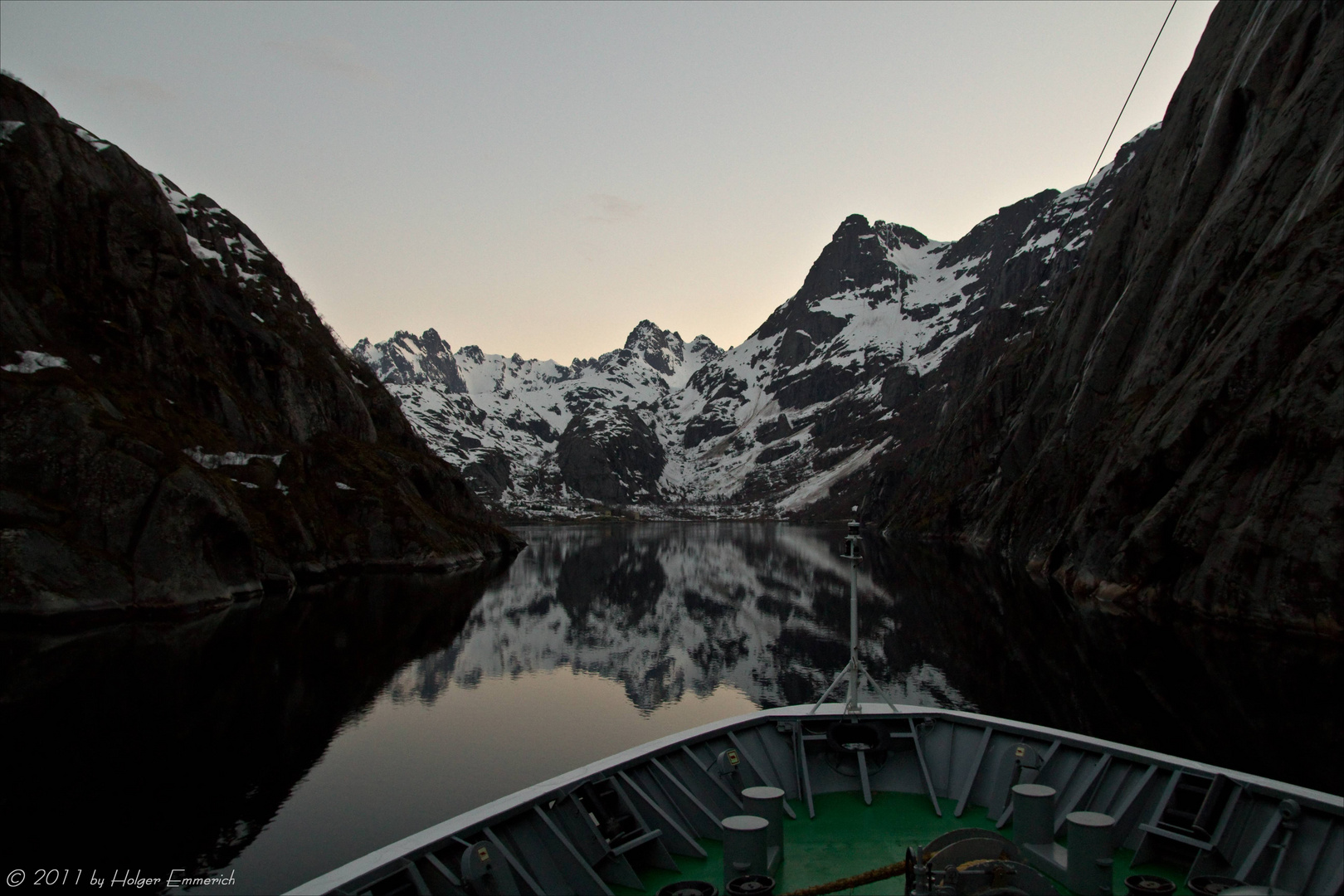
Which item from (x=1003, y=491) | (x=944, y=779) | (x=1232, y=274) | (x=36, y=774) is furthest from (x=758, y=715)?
(x=1003, y=491)

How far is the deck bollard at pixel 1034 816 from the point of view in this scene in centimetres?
1403

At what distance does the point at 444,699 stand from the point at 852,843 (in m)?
29.3

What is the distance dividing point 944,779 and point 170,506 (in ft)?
195

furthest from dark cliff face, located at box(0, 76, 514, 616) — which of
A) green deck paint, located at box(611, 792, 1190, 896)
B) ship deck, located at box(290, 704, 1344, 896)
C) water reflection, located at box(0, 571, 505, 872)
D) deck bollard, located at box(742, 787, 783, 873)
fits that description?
deck bollard, located at box(742, 787, 783, 873)

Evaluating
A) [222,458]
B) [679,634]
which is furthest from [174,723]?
[222,458]

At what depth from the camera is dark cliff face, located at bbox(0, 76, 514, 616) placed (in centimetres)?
5453

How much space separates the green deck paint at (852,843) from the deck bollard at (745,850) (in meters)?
1.58

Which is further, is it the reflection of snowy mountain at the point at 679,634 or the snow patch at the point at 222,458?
the snow patch at the point at 222,458

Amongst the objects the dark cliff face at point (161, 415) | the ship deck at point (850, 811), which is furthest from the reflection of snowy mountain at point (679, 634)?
the dark cliff face at point (161, 415)

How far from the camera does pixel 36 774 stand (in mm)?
24922

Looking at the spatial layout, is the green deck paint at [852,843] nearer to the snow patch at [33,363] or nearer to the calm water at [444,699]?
the calm water at [444,699]

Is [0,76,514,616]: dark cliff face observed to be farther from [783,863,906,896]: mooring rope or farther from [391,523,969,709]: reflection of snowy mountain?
[783,863,906,896]: mooring rope

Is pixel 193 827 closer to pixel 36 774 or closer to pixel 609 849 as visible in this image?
pixel 36 774

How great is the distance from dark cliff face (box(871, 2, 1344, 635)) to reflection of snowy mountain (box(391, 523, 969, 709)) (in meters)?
19.6
